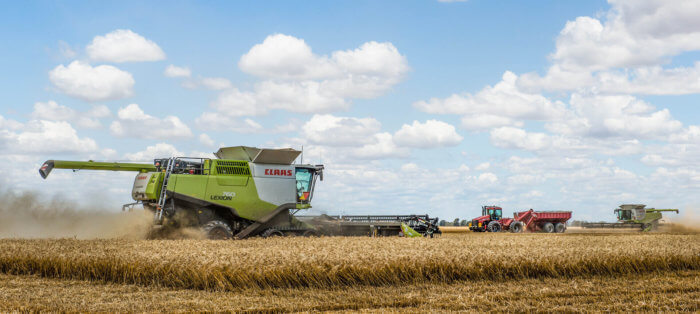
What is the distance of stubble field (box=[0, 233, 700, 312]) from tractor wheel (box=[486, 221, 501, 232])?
23.6m

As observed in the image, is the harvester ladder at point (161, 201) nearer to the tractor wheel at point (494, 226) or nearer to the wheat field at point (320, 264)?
the wheat field at point (320, 264)

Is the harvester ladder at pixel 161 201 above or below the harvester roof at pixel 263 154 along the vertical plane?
below

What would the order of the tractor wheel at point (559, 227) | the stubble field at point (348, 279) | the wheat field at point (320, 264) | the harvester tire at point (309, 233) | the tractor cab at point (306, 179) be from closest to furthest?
1. the stubble field at point (348, 279)
2. the wheat field at point (320, 264)
3. the harvester tire at point (309, 233)
4. the tractor cab at point (306, 179)
5. the tractor wheel at point (559, 227)

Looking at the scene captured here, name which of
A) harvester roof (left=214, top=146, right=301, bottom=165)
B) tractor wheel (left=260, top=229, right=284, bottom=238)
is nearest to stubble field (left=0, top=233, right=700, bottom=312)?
tractor wheel (left=260, top=229, right=284, bottom=238)

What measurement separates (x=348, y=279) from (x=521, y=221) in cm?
3008

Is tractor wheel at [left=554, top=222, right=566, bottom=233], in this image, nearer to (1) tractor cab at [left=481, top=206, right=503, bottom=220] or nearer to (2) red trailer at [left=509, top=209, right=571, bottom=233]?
(2) red trailer at [left=509, top=209, right=571, bottom=233]

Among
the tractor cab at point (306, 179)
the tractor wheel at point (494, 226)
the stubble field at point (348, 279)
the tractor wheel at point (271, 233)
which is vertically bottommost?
the stubble field at point (348, 279)

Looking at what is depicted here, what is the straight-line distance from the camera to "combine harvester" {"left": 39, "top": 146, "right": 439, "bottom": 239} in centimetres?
1864

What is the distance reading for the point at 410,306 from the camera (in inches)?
352

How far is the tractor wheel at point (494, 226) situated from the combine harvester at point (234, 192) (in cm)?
1651

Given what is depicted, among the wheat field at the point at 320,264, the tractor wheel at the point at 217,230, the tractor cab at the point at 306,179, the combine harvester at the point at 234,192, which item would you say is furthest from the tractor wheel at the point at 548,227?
the tractor wheel at the point at 217,230

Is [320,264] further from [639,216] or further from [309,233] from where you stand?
[639,216]

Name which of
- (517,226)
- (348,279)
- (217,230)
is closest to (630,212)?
(517,226)

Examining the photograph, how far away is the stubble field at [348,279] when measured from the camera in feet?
29.7
